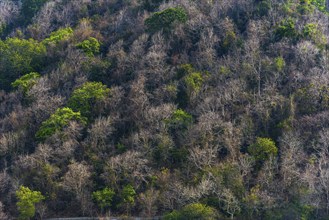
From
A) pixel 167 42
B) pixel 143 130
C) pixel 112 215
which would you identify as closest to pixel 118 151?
pixel 143 130

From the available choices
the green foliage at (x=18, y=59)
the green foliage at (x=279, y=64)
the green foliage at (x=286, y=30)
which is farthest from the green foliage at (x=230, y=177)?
the green foliage at (x=18, y=59)

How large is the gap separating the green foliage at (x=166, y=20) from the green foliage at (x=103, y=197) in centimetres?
2178

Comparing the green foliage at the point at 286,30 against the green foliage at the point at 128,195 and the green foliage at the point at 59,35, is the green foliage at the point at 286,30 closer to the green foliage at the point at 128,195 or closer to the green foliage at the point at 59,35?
the green foliage at the point at 59,35

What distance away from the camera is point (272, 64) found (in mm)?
50688

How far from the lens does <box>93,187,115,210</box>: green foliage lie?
4112 cm

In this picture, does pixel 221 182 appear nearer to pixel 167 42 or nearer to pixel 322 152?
pixel 322 152

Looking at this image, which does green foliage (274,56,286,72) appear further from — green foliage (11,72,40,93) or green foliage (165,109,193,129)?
green foliage (11,72,40,93)

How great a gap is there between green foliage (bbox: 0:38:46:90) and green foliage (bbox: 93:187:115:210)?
20959mm

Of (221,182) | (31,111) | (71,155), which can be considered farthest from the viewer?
(31,111)

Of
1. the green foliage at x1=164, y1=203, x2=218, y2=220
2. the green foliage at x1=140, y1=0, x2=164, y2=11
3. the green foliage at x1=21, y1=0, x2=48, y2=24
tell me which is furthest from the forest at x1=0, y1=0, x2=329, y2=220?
the green foliage at x1=21, y1=0, x2=48, y2=24

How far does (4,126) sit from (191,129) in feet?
59.2

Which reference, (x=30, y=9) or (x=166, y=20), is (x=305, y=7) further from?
(x=30, y=9)

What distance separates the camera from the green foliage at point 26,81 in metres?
52.5

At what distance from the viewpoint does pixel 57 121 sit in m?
46.3
